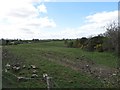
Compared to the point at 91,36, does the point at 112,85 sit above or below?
below

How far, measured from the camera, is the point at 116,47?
77.8 feet

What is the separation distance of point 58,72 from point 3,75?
3.09m

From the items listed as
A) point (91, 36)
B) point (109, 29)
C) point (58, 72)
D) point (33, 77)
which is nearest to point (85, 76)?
point (58, 72)

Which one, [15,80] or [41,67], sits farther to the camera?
[41,67]

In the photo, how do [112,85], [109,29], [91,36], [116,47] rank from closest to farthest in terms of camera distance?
[112,85], [116,47], [109,29], [91,36]

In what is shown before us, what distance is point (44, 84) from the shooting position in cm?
1064

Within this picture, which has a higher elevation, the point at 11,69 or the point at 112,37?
the point at 112,37

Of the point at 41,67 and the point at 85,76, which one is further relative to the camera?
the point at 41,67

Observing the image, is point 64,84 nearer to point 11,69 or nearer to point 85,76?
point 85,76

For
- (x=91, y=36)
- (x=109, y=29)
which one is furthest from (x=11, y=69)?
(x=91, y=36)

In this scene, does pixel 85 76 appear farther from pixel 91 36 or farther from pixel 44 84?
pixel 91 36

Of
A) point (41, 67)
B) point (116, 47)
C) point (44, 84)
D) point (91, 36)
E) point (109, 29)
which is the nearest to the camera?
point (44, 84)

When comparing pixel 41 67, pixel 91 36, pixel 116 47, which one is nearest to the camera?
pixel 41 67

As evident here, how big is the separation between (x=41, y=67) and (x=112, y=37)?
40.3ft
